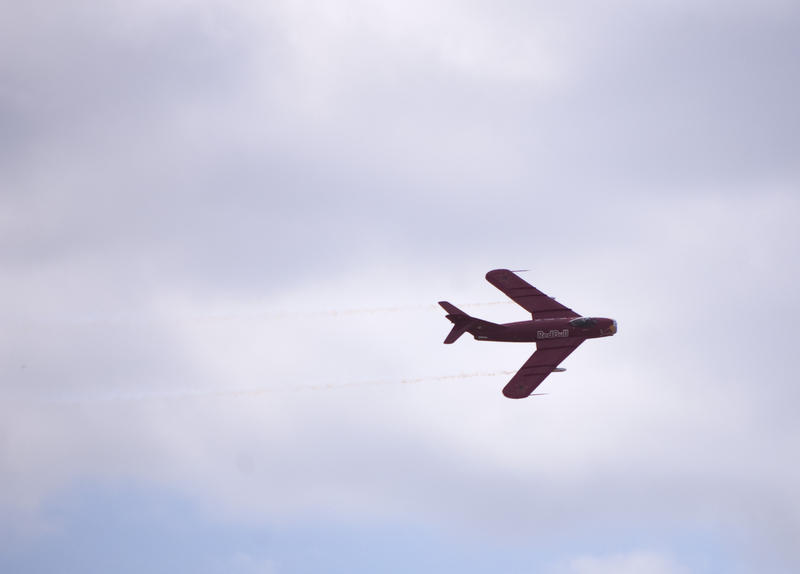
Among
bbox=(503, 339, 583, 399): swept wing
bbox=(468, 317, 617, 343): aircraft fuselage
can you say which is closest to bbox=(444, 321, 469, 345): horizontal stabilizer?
bbox=(468, 317, 617, 343): aircraft fuselage

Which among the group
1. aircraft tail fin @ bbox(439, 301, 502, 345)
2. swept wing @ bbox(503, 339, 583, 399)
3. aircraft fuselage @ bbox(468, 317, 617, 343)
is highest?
aircraft tail fin @ bbox(439, 301, 502, 345)

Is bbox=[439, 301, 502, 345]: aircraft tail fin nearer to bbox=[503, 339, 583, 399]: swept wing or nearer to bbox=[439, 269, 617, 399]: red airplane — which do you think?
bbox=[439, 269, 617, 399]: red airplane

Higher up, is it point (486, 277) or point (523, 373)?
point (486, 277)

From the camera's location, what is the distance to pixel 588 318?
136 meters

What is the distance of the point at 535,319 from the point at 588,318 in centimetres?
599

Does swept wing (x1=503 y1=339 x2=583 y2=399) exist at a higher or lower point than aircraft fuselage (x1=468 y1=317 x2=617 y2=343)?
lower

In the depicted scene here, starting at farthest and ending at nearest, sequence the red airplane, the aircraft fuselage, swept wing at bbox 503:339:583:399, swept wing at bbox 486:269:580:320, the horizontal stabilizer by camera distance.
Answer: swept wing at bbox 486:269:580:320, the aircraft fuselage, the horizontal stabilizer, the red airplane, swept wing at bbox 503:339:583:399

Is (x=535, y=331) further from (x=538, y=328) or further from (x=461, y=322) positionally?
(x=461, y=322)

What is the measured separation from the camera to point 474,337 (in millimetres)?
136125

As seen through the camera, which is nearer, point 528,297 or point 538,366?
point 538,366

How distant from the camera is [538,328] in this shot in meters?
134

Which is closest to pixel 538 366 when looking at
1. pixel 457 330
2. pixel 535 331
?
pixel 535 331

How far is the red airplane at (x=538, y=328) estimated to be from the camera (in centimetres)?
13262

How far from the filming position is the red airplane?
5221 inches
